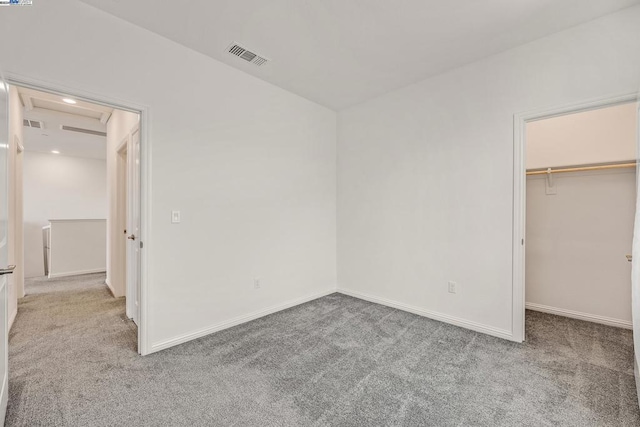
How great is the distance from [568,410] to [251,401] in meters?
1.97

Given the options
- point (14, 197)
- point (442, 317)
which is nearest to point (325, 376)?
A: point (442, 317)

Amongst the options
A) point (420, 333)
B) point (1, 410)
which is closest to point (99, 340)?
point (1, 410)

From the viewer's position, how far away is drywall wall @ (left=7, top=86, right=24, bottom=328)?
2.92 m

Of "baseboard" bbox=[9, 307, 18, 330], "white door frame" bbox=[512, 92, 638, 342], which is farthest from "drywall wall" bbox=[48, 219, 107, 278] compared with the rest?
"white door frame" bbox=[512, 92, 638, 342]

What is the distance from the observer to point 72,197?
20.8 feet

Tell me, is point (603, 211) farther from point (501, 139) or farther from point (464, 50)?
point (464, 50)

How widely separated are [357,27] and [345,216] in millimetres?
2390

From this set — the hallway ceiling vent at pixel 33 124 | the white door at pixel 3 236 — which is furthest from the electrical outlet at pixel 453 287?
the hallway ceiling vent at pixel 33 124

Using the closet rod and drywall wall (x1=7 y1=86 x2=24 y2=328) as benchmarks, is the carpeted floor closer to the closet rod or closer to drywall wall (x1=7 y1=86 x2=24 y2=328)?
drywall wall (x1=7 y1=86 x2=24 y2=328)

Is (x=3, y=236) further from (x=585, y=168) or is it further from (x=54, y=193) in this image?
(x=54, y=193)

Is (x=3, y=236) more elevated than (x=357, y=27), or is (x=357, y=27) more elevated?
(x=357, y=27)

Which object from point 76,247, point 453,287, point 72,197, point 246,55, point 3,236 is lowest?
point 453,287

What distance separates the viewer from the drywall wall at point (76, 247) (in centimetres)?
501

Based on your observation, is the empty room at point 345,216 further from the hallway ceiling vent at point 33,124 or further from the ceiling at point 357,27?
the hallway ceiling vent at point 33,124
